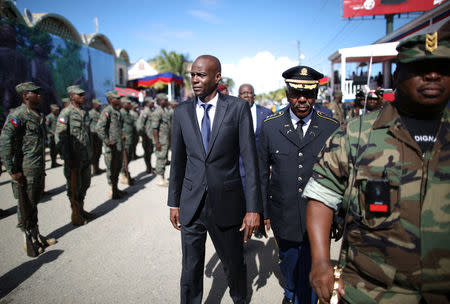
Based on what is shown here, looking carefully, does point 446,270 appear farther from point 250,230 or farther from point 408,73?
point 250,230

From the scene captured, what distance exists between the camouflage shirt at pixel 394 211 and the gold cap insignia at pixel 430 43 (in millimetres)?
285

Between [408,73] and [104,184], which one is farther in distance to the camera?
[104,184]

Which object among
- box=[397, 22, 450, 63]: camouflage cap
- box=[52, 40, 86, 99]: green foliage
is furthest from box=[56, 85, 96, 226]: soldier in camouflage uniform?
box=[52, 40, 86, 99]: green foliage

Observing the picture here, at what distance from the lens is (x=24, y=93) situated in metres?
3.93

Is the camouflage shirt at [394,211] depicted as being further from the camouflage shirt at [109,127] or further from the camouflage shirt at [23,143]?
the camouflage shirt at [109,127]

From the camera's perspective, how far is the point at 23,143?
3.98 meters

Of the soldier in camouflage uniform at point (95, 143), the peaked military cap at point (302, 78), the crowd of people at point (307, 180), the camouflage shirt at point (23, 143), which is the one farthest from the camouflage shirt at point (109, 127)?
the peaked military cap at point (302, 78)

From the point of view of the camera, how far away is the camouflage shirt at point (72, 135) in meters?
4.66

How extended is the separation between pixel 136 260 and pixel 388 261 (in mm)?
3273

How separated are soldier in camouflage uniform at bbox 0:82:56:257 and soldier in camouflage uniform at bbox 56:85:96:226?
458mm

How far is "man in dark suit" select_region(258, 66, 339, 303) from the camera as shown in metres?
2.41

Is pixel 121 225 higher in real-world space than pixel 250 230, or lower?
lower

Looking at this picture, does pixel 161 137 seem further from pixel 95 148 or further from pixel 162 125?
pixel 95 148

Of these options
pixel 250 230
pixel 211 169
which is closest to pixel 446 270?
pixel 250 230
